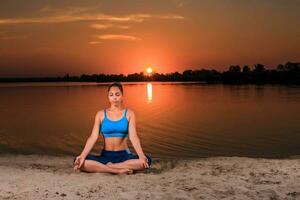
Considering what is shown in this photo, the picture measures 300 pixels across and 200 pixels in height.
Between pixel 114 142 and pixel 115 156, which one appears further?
pixel 115 156

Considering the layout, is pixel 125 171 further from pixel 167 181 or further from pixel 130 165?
pixel 167 181

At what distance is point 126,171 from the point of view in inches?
309

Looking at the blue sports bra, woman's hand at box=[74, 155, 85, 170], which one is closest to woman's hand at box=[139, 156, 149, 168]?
the blue sports bra

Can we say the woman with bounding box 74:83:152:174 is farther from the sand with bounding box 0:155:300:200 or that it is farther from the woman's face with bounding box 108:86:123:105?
the sand with bounding box 0:155:300:200

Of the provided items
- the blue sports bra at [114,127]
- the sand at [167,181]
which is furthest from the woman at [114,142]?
the sand at [167,181]

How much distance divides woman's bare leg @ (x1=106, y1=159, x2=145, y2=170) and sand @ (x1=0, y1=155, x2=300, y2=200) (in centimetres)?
15

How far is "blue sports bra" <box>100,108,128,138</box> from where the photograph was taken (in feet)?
25.3

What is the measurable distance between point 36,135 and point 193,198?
14311mm

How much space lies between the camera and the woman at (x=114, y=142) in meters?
7.70

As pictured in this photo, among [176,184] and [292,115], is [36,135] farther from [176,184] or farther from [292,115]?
[292,115]

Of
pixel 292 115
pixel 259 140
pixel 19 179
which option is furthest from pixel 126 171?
pixel 292 115

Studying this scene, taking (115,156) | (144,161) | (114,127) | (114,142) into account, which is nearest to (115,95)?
(114,127)

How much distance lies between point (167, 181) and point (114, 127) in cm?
134

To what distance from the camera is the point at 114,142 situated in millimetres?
7863
